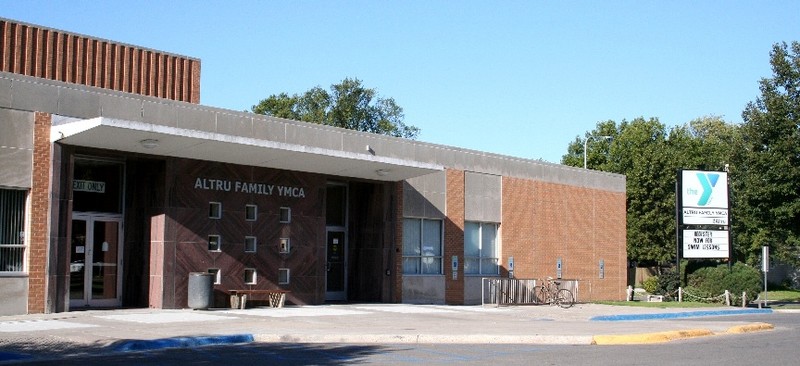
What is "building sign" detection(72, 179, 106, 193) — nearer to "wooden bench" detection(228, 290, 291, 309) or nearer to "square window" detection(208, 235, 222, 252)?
"square window" detection(208, 235, 222, 252)

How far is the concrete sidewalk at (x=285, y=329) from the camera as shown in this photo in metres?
15.6

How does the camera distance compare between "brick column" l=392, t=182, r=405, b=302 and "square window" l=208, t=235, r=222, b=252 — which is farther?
"brick column" l=392, t=182, r=405, b=302

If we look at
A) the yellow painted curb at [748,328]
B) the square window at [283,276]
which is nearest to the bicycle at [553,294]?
the yellow painted curb at [748,328]

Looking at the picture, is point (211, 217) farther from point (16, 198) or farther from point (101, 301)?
point (16, 198)

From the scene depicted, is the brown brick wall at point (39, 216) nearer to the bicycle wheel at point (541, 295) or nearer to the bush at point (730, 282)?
the bicycle wheel at point (541, 295)

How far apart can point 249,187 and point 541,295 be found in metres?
13.7

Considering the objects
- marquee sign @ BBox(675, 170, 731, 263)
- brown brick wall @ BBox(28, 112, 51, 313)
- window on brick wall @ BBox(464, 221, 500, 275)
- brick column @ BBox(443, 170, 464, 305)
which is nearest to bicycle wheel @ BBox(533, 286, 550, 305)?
window on brick wall @ BBox(464, 221, 500, 275)

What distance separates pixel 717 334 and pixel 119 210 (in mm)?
15161

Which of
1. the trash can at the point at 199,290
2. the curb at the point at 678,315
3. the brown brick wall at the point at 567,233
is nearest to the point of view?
the trash can at the point at 199,290

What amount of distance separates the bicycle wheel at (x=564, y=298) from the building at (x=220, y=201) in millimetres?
1561

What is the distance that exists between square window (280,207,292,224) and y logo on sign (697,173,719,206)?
65.4 feet

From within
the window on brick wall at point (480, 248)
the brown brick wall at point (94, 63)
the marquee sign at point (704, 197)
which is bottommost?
the window on brick wall at point (480, 248)

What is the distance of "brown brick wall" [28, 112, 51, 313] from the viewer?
20.9 meters

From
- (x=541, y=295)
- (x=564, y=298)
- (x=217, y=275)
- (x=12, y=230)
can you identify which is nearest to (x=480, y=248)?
(x=541, y=295)
